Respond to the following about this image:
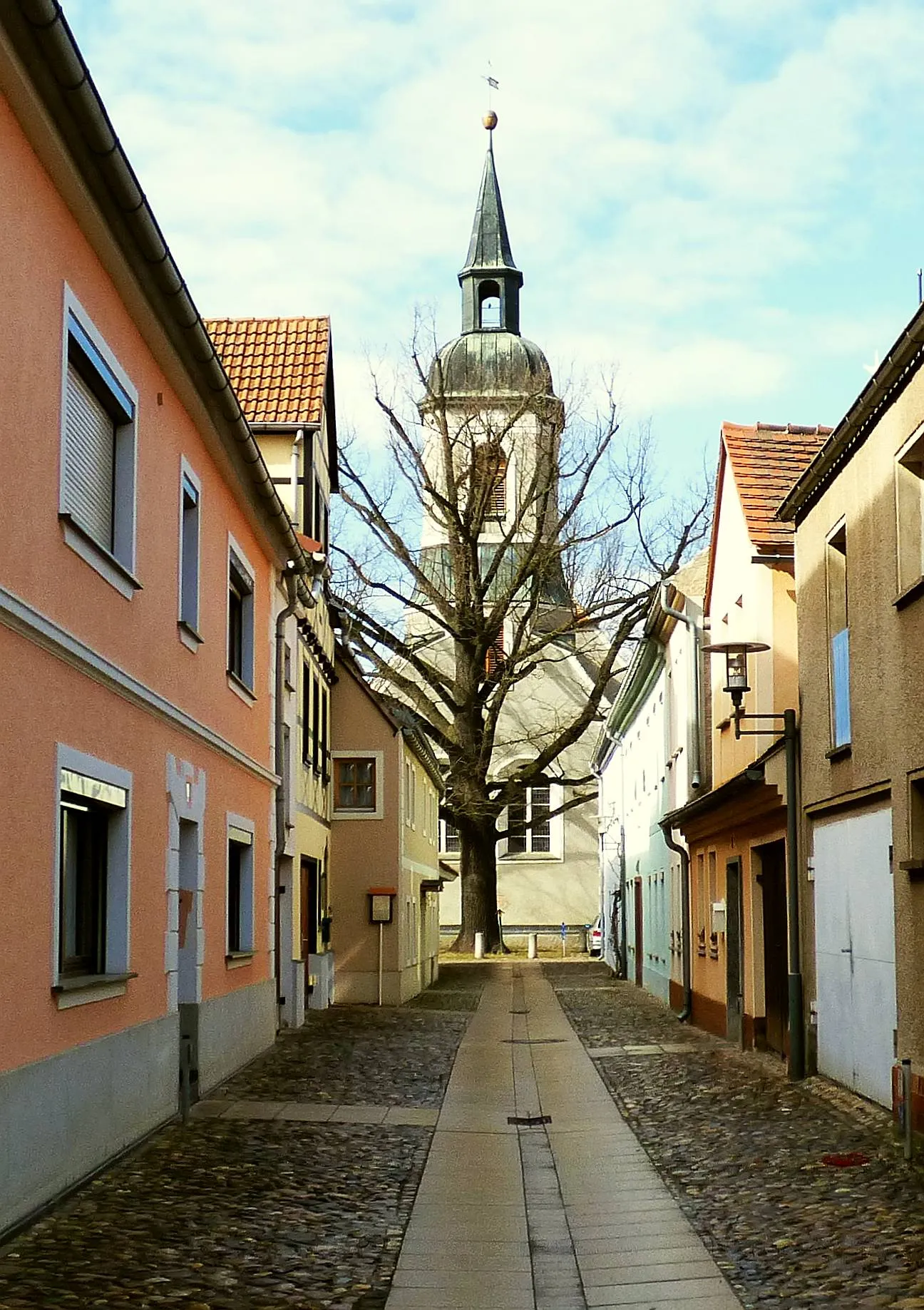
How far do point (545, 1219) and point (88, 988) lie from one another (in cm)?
300

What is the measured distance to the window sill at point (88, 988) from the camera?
364 inches

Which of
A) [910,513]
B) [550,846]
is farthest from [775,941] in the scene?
[550,846]

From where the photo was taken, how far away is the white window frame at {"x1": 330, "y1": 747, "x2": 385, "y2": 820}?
28.8m

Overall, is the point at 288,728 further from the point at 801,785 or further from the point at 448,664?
the point at 448,664

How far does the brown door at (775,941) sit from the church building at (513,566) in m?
22.2

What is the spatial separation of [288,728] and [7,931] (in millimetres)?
13420

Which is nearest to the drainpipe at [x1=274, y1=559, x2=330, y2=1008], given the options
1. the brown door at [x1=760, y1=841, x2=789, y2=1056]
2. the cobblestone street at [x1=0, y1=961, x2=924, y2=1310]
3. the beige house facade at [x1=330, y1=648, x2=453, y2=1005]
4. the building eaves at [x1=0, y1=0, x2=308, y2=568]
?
the cobblestone street at [x1=0, y1=961, x2=924, y2=1310]

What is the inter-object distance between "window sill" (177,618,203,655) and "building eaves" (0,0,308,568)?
185 centimetres

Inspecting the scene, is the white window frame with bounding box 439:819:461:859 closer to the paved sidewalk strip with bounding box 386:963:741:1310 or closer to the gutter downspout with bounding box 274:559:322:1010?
the gutter downspout with bounding box 274:559:322:1010

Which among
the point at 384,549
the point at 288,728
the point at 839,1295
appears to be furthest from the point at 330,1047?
the point at 384,549

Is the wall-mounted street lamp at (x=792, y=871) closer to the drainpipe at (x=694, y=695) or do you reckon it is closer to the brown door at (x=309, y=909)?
the drainpipe at (x=694, y=695)

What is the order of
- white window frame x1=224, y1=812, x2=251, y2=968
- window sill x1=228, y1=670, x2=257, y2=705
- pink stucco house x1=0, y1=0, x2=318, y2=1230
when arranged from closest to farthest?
1. pink stucco house x1=0, y1=0, x2=318, y2=1230
2. window sill x1=228, y1=670, x2=257, y2=705
3. white window frame x1=224, y1=812, x2=251, y2=968

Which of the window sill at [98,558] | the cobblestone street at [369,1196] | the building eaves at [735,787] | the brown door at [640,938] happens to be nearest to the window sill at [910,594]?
the cobblestone street at [369,1196]

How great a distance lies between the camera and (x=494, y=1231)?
8320 millimetres
